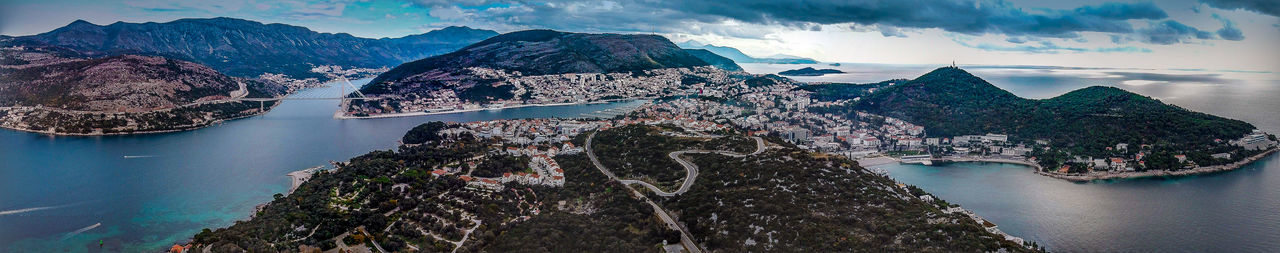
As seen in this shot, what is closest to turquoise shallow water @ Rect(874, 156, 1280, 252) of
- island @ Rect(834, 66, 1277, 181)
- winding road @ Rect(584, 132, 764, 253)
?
island @ Rect(834, 66, 1277, 181)

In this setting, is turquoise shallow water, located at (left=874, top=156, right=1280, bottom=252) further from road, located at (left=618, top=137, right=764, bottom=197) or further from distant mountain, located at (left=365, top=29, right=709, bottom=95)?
distant mountain, located at (left=365, top=29, right=709, bottom=95)

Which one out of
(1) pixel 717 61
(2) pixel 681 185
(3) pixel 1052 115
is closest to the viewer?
(2) pixel 681 185

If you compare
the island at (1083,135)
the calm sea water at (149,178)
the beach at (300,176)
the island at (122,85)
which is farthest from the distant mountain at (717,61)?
the beach at (300,176)

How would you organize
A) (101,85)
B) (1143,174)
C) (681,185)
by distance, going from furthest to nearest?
1. (101,85)
2. (1143,174)
3. (681,185)

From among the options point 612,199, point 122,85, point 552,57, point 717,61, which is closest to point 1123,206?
point 612,199

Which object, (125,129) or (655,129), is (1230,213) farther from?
(125,129)

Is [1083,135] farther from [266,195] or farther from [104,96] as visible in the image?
[104,96]

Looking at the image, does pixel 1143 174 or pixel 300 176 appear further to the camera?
pixel 1143 174
